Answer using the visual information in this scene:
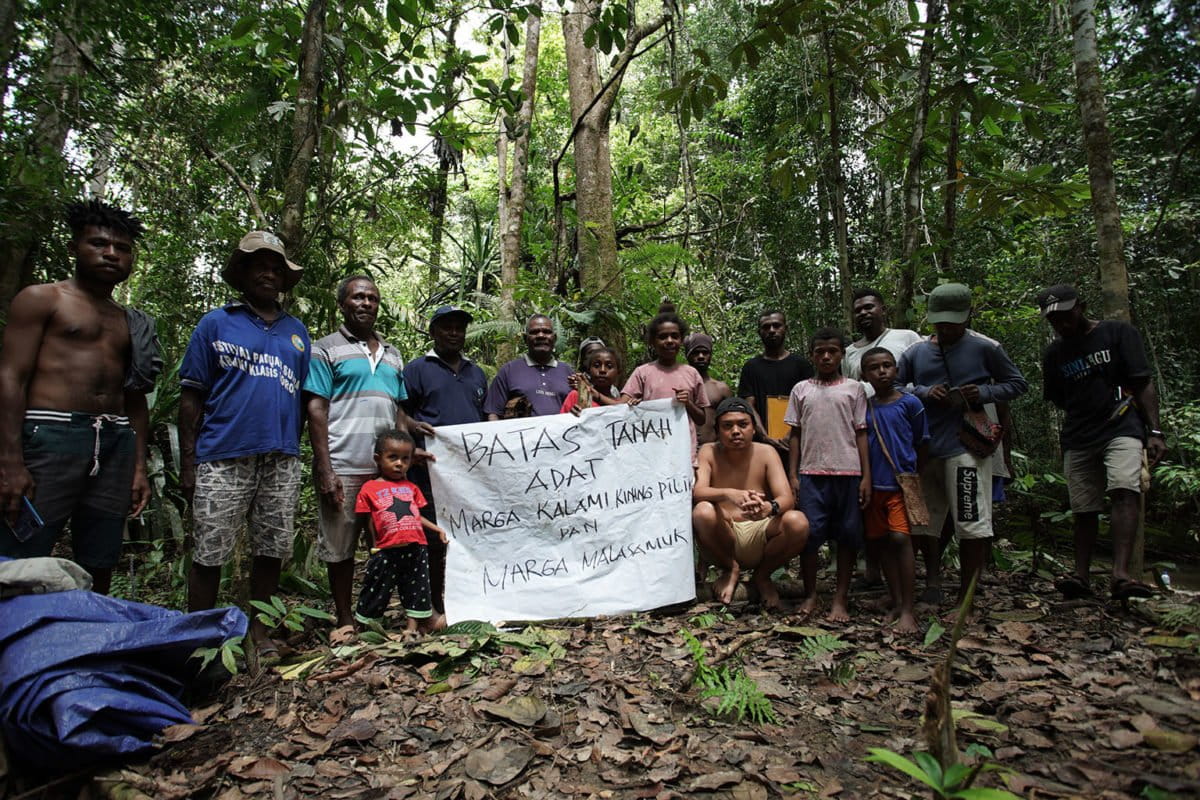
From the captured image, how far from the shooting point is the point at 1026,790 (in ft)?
6.91

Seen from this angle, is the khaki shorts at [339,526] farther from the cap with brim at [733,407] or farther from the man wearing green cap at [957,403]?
the man wearing green cap at [957,403]

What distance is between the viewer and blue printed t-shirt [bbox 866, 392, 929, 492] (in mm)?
4066

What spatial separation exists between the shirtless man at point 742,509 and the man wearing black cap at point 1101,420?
191 cm

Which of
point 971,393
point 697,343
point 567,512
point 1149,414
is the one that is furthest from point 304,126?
point 1149,414

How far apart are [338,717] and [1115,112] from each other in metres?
11.3

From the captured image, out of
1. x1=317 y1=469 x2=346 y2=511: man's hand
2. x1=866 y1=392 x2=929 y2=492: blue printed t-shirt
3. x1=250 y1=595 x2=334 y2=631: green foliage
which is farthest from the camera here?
x1=866 y1=392 x2=929 y2=492: blue printed t-shirt

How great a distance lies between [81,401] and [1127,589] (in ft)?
18.5

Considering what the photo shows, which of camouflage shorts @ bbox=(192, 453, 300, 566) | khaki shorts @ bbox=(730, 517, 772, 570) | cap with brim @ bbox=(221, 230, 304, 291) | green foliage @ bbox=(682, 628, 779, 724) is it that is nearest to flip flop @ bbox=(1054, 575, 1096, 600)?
khaki shorts @ bbox=(730, 517, 772, 570)

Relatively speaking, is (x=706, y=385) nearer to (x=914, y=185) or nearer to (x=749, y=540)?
(x=749, y=540)

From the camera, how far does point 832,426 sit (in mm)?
4121

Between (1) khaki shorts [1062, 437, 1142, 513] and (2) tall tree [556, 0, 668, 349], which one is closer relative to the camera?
(1) khaki shorts [1062, 437, 1142, 513]

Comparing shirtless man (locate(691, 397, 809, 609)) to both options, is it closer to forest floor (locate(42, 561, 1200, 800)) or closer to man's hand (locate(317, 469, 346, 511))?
forest floor (locate(42, 561, 1200, 800))

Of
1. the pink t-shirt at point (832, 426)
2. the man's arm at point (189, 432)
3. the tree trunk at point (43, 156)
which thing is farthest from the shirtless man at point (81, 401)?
the pink t-shirt at point (832, 426)

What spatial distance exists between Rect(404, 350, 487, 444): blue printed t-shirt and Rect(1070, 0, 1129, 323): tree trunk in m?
4.09
